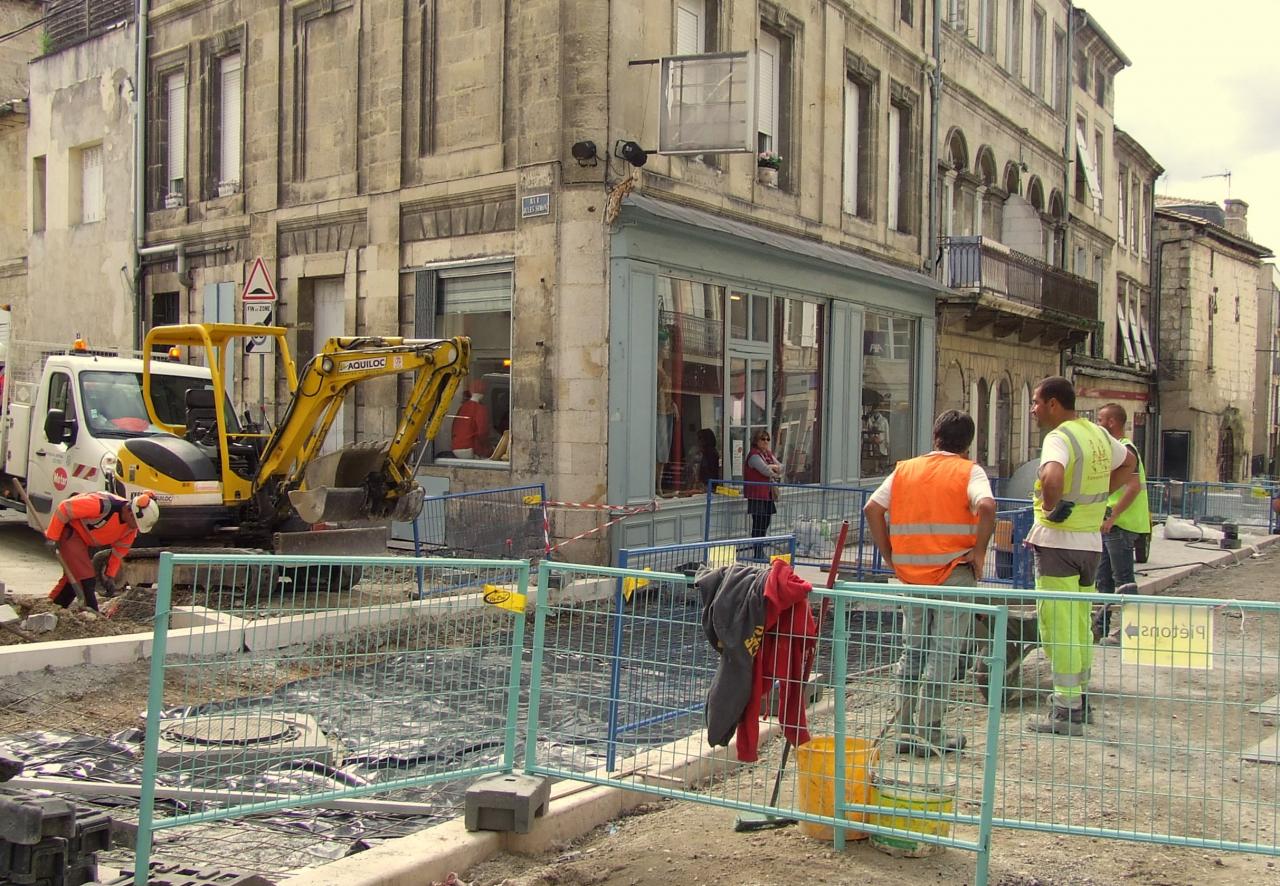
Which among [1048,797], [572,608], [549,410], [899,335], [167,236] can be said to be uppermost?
[167,236]

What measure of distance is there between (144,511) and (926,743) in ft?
23.1

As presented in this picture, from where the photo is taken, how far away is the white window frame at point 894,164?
18859 millimetres

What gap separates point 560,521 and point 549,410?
1.25 m

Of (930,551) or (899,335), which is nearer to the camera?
(930,551)

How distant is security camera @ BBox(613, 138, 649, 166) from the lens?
472 inches

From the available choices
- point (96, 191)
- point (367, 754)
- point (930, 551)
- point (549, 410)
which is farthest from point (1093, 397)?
point (367, 754)

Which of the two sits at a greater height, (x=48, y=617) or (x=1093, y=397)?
(x=1093, y=397)

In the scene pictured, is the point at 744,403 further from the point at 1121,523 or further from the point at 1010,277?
the point at 1010,277

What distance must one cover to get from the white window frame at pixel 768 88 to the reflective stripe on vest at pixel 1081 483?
965 centimetres

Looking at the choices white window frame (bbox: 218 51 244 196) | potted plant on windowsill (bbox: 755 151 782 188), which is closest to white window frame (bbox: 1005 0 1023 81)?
potted plant on windowsill (bbox: 755 151 782 188)

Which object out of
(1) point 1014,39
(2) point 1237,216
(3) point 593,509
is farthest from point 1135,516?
(2) point 1237,216

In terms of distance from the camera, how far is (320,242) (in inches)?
603

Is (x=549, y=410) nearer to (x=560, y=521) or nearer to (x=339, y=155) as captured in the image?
(x=560, y=521)

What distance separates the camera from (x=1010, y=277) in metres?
21.2
